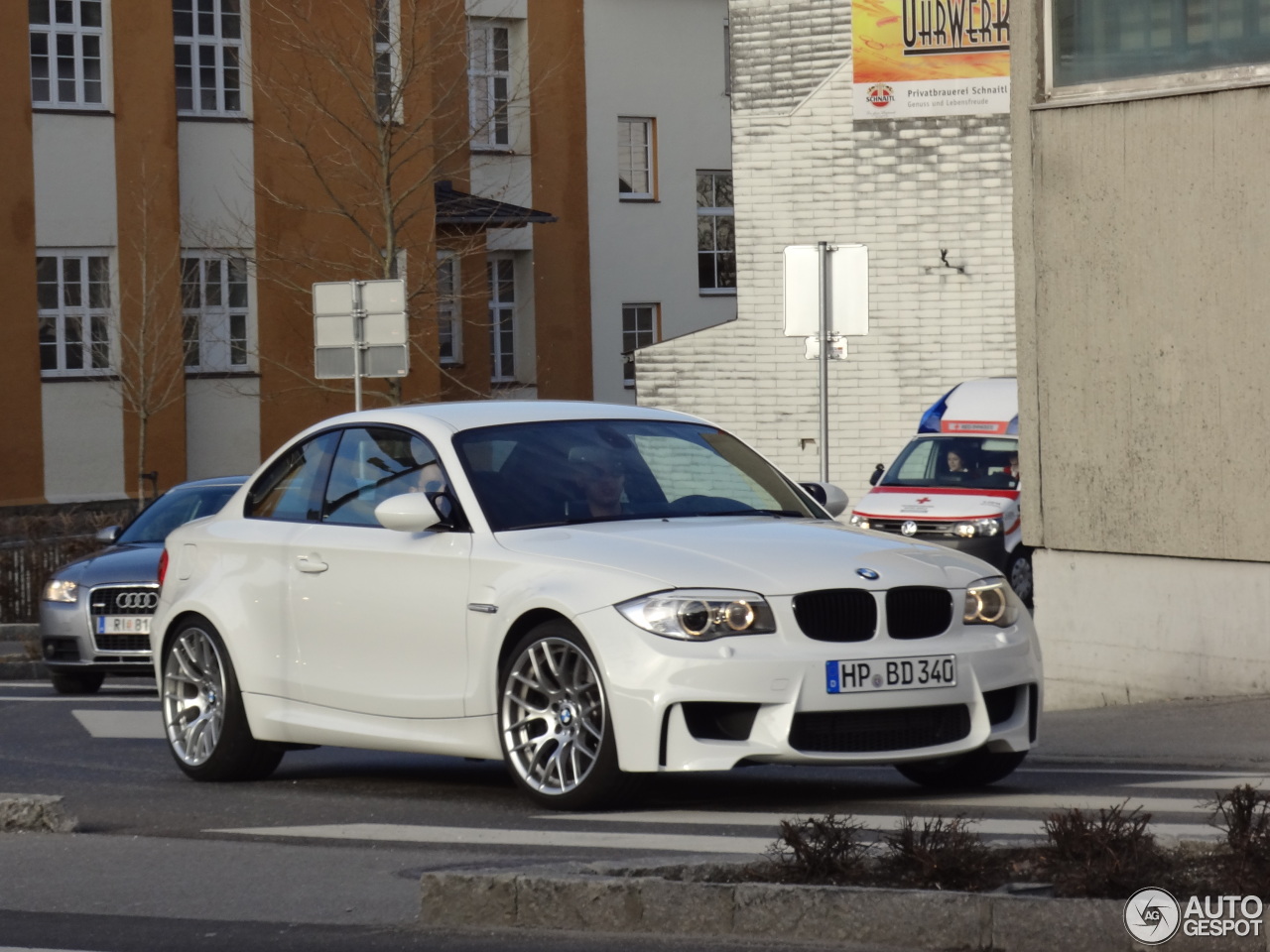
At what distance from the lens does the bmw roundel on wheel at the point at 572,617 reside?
8.22m

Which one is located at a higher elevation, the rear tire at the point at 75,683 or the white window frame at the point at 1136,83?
the white window frame at the point at 1136,83

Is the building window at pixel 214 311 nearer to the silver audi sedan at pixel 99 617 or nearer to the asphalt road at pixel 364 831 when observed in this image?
the silver audi sedan at pixel 99 617

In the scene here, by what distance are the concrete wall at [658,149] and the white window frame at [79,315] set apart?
38.3 ft

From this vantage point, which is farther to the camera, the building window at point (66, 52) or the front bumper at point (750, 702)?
the building window at point (66, 52)

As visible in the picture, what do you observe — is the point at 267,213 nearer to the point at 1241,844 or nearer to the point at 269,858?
the point at 269,858

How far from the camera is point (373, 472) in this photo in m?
9.92

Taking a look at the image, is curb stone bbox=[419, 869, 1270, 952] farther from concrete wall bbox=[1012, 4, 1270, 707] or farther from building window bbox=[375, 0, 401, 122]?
building window bbox=[375, 0, 401, 122]

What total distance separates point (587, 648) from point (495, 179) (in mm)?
34954

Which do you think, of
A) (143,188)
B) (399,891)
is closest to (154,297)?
(143,188)

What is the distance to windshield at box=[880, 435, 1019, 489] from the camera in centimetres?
2395

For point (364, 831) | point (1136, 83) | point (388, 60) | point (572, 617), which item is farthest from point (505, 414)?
point (388, 60)

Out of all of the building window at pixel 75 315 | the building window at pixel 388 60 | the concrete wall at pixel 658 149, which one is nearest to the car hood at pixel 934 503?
the building window at pixel 388 60

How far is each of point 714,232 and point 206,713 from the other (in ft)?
121

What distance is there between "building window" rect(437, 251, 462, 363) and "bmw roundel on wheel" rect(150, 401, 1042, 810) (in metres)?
27.1
